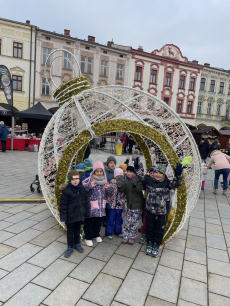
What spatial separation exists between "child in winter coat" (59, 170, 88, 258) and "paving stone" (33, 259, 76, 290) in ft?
0.70

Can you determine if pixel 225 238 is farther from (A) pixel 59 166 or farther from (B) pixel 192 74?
(B) pixel 192 74

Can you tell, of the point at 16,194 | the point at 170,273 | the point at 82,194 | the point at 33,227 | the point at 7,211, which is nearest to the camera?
the point at 170,273

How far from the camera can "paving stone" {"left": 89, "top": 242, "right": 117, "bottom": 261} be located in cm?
385

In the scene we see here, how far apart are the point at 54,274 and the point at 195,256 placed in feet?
8.22

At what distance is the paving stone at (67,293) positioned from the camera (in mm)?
2818

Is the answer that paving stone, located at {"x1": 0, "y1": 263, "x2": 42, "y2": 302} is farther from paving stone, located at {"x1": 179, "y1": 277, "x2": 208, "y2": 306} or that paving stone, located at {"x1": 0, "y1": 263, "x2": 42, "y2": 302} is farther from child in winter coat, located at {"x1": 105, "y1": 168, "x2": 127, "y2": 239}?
paving stone, located at {"x1": 179, "y1": 277, "x2": 208, "y2": 306}

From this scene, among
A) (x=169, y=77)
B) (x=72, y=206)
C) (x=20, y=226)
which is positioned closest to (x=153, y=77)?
(x=169, y=77)

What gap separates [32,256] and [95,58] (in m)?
25.1

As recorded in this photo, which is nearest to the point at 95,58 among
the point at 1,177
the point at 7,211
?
the point at 1,177

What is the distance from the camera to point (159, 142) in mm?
4086

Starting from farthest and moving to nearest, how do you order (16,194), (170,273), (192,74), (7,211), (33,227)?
1. (192,74)
2. (16,194)
3. (7,211)
4. (33,227)
5. (170,273)

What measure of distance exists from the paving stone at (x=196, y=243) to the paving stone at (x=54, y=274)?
7.75ft

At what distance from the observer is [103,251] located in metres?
4.02

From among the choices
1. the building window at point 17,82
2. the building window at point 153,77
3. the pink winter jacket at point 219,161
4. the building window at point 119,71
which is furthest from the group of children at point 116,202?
the building window at point 153,77
